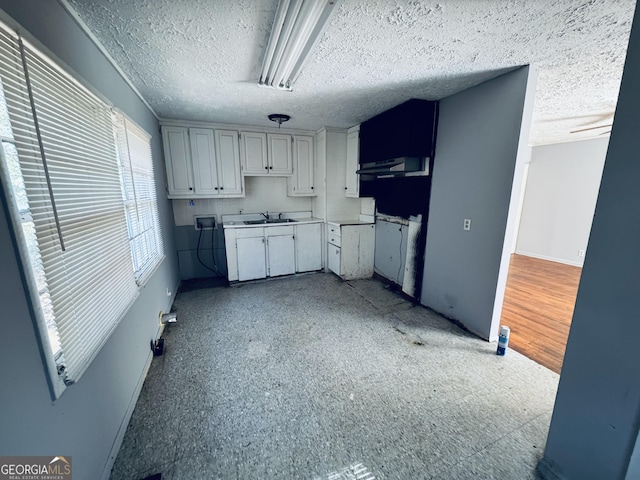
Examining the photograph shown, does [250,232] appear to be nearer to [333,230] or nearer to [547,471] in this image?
[333,230]

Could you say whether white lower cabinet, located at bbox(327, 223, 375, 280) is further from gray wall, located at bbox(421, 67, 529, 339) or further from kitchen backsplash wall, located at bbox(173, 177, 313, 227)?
gray wall, located at bbox(421, 67, 529, 339)

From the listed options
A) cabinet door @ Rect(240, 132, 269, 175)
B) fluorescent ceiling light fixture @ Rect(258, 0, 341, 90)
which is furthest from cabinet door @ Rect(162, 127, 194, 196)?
fluorescent ceiling light fixture @ Rect(258, 0, 341, 90)

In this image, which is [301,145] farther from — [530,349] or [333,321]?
[530,349]

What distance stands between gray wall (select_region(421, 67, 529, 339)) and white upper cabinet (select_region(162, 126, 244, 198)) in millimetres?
2848

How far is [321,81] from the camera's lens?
2256 millimetres

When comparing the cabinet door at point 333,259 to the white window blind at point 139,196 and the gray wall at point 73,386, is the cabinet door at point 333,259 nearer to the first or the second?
the white window blind at point 139,196

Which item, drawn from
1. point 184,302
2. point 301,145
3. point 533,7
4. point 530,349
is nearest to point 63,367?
point 184,302

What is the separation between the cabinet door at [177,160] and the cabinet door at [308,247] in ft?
5.78

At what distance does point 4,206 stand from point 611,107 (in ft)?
16.7

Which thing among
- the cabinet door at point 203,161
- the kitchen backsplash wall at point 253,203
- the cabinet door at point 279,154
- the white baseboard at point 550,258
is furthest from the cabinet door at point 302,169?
the white baseboard at point 550,258

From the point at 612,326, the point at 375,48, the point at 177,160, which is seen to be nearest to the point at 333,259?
the point at 177,160

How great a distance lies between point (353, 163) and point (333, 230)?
1.10 meters

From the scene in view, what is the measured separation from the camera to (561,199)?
16.3 feet

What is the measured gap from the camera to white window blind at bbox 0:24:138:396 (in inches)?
34.2
